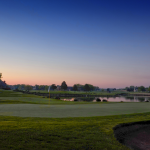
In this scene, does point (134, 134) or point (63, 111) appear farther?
point (63, 111)

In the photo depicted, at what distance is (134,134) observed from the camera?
10750mm

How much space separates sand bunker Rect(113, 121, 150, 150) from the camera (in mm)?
8672

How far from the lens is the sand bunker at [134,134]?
8.67 m

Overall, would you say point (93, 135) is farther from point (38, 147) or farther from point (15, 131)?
point (15, 131)

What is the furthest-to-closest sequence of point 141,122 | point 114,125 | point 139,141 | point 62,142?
point 141,122
point 114,125
point 139,141
point 62,142

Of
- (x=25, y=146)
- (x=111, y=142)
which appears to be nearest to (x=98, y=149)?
(x=111, y=142)

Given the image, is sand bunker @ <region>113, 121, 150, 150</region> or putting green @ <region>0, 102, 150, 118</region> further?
putting green @ <region>0, 102, 150, 118</region>

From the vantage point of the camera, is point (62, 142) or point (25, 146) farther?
point (62, 142)

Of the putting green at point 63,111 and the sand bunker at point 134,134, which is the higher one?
the putting green at point 63,111

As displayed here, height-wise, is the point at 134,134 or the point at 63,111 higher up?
the point at 63,111

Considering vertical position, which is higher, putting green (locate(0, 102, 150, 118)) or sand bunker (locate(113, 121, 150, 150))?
putting green (locate(0, 102, 150, 118))

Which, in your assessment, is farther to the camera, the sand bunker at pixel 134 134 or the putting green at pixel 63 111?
the putting green at pixel 63 111

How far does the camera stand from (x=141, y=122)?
1312 cm

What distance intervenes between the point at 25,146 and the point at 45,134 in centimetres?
175
